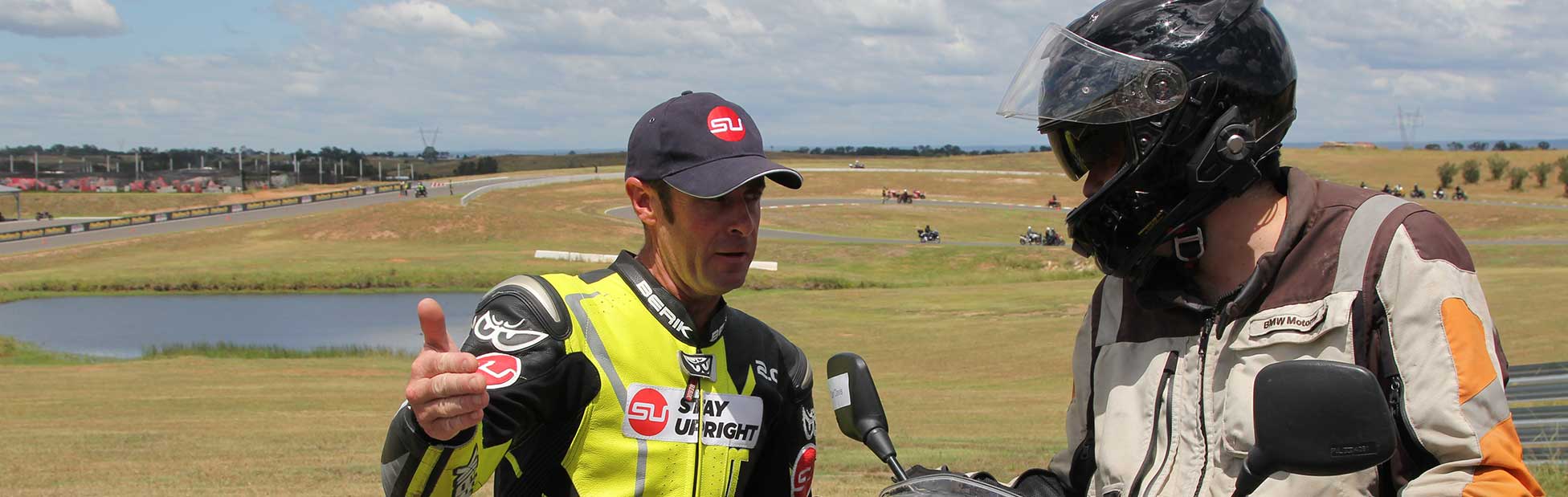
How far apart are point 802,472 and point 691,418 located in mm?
506

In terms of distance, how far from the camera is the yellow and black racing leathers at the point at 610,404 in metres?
2.89

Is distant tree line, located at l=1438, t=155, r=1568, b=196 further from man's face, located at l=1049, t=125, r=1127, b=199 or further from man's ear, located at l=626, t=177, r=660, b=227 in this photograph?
man's ear, located at l=626, t=177, r=660, b=227

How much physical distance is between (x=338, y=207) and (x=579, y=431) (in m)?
85.7

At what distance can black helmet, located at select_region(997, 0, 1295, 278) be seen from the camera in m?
2.88

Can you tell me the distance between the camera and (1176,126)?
9.50 ft

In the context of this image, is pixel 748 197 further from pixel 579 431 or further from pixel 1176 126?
pixel 1176 126

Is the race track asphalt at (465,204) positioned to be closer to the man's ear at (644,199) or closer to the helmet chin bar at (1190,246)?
the helmet chin bar at (1190,246)

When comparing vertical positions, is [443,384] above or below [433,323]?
below

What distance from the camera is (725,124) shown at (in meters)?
3.36

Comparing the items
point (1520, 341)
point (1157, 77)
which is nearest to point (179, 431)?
point (1157, 77)

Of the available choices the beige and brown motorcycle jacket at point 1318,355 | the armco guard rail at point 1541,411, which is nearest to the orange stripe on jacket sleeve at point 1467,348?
the beige and brown motorcycle jacket at point 1318,355

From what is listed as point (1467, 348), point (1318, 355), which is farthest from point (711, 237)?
point (1467, 348)

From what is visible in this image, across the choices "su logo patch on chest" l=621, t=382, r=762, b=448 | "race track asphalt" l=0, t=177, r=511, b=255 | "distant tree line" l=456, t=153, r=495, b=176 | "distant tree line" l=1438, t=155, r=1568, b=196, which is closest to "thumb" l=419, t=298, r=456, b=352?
"su logo patch on chest" l=621, t=382, r=762, b=448

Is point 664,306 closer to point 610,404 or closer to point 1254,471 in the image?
point 610,404
